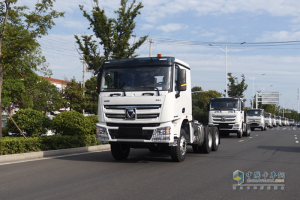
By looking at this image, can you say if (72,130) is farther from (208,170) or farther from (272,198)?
(272,198)

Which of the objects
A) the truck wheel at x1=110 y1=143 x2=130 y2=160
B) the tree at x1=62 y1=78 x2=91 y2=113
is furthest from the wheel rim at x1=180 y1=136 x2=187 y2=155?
the tree at x1=62 y1=78 x2=91 y2=113

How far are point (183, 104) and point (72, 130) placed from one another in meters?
6.37

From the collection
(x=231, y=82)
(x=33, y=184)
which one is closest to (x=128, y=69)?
(x=33, y=184)

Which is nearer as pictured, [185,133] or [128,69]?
[128,69]

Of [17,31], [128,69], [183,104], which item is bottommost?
[183,104]

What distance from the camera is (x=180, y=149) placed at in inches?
418

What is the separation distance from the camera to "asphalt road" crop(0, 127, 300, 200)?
251 inches

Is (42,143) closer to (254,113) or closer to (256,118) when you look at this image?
(254,113)

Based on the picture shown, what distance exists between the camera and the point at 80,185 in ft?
23.5

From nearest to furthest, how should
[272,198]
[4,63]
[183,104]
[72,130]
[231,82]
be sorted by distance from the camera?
[272,198] < [183,104] < [4,63] < [72,130] < [231,82]

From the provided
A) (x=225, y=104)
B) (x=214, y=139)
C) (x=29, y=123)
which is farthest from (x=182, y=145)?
(x=225, y=104)

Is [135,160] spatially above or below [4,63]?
below

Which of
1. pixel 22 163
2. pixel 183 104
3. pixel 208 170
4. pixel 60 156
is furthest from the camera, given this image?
pixel 60 156

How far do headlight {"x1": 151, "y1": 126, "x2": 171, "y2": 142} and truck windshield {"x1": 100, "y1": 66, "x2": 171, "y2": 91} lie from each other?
44.2 inches
